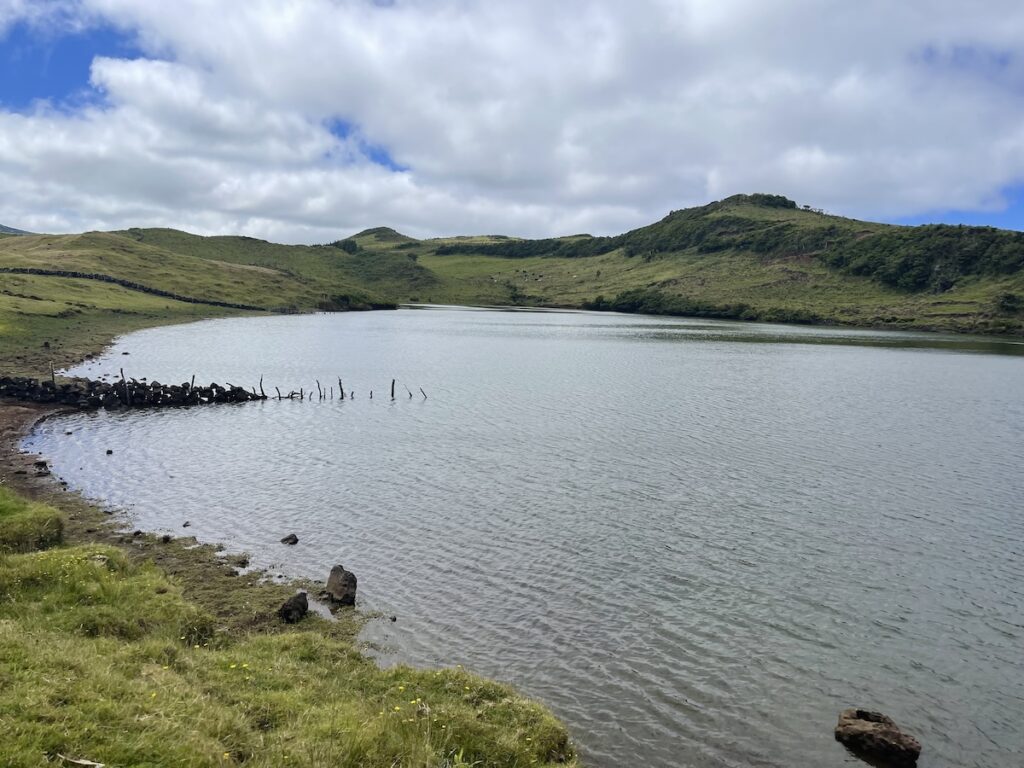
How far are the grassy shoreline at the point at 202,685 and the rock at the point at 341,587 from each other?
55cm

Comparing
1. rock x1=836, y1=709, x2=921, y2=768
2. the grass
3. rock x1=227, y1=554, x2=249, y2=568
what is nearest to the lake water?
rock x1=836, y1=709, x2=921, y2=768

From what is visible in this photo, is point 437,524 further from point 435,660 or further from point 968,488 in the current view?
point 968,488

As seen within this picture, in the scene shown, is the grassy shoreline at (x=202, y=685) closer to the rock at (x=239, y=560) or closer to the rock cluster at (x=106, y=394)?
the rock at (x=239, y=560)

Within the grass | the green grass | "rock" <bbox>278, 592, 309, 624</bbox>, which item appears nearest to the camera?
the grass

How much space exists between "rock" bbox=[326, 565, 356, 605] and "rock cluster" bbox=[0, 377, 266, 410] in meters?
42.3

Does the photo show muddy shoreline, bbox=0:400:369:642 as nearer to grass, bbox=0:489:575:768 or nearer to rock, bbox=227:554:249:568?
rock, bbox=227:554:249:568

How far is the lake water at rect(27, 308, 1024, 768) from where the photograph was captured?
59.7 ft

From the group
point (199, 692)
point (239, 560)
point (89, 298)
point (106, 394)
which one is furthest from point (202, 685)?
point (89, 298)

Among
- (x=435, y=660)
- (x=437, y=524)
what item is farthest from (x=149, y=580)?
(x=437, y=524)

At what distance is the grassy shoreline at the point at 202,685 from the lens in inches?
417

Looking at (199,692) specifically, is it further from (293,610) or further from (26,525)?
(26,525)

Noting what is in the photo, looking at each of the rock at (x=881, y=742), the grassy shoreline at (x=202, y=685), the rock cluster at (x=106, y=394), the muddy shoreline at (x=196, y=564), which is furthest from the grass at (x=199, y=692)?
the rock cluster at (x=106, y=394)

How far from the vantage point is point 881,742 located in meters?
15.7

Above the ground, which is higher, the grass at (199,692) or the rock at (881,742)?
the grass at (199,692)
